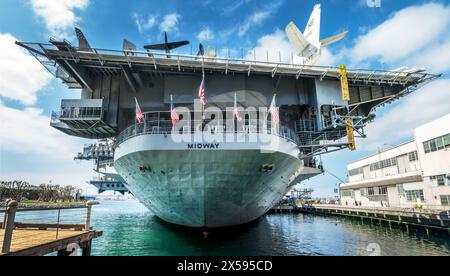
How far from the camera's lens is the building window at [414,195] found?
25658mm

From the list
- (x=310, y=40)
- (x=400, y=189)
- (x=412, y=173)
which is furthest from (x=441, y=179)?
(x=310, y=40)

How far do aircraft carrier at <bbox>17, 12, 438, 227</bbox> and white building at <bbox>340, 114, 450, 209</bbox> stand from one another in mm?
7554

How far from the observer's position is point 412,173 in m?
26.7

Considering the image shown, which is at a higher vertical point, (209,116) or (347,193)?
(209,116)

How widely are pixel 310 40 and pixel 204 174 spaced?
14824mm

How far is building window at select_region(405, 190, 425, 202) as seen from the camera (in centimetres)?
2566

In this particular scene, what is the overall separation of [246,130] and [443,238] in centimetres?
1502

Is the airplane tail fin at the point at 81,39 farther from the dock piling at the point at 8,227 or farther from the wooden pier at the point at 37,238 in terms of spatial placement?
the dock piling at the point at 8,227

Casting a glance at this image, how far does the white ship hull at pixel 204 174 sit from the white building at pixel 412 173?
16278mm

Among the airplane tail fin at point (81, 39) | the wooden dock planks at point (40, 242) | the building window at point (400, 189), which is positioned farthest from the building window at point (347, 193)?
the wooden dock planks at point (40, 242)

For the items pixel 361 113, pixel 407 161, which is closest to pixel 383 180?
pixel 407 161

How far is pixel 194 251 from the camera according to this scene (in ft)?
37.0

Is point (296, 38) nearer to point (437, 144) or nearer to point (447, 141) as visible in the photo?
point (447, 141)
